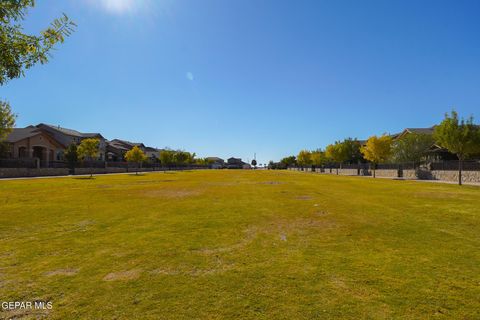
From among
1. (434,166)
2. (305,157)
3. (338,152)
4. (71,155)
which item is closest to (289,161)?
(305,157)

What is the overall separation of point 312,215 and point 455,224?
486 cm

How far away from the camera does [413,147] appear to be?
5303cm

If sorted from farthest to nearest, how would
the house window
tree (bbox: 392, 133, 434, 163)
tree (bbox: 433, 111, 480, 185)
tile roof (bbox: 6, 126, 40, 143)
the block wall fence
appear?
tree (bbox: 392, 133, 434, 163) < the house window < tile roof (bbox: 6, 126, 40, 143) < the block wall fence < tree (bbox: 433, 111, 480, 185)

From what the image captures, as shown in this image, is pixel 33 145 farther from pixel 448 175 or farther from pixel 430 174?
pixel 448 175

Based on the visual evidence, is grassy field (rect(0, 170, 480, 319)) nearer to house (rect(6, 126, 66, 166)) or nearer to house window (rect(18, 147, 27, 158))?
house (rect(6, 126, 66, 166))

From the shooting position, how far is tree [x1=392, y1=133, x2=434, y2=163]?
52.6m

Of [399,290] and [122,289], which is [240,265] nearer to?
[122,289]

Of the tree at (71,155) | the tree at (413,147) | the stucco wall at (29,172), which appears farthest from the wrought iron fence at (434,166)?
the stucco wall at (29,172)

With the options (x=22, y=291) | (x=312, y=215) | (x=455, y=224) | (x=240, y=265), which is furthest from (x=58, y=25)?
(x=455, y=224)

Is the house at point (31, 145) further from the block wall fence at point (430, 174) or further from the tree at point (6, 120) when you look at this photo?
the block wall fence at point (430, 174)

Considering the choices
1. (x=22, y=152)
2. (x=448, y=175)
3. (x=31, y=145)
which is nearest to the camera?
(x=448, y=175)

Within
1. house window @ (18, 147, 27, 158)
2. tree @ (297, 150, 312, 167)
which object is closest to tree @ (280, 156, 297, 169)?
tree @ (297, 150, 312, 167)

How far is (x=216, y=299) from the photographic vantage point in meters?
4.25

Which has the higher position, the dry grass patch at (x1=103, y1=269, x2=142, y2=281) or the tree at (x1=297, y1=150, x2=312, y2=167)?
the tree at (x1=297, y1=150, x2=312, y2=167)
